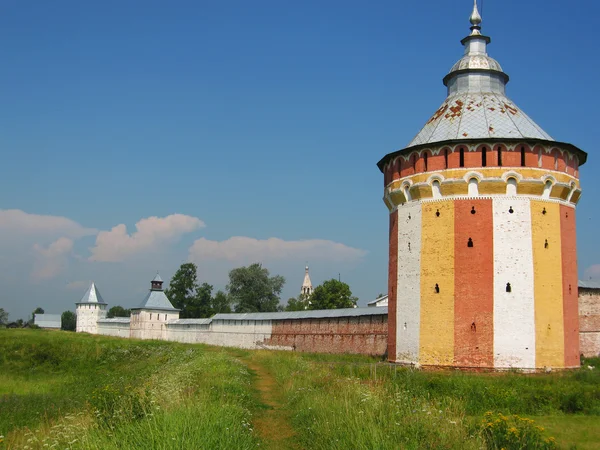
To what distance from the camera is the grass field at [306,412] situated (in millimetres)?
7020

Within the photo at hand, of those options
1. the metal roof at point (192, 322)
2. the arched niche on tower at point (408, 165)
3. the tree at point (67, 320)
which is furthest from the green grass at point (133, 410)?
the tree at point (67, 320)

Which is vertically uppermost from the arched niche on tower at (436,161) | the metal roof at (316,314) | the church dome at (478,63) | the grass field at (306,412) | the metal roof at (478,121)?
the church dome at (478,63)

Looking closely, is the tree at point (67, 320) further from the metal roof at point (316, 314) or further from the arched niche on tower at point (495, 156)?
the arched niche on tower at point (495, 156)

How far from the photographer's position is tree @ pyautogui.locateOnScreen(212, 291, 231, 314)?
6037 cm

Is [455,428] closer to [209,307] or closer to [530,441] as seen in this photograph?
[530,441]

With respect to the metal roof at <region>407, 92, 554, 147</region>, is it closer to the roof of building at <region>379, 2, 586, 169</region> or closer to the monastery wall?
the roof of building at <region>379, 2, 586, 169</region>

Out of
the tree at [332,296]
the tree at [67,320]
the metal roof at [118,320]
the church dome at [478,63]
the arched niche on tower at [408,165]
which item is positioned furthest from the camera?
the tree at [67,320]

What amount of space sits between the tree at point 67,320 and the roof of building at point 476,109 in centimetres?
9529

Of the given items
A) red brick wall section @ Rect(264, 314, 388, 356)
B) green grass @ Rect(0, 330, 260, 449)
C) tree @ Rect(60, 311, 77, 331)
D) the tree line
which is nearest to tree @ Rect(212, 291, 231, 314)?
the tree line

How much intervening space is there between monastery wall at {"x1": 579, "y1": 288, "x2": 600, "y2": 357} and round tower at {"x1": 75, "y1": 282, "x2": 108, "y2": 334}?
58.0 meters

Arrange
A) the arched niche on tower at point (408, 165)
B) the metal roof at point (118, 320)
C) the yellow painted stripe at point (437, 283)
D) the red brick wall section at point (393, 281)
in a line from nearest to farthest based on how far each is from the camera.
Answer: the yellow painted stripe at point (437, 283), the arched niche on tower at point (408, 165), the red brick wall section at point (393, 281), the metal roof at point (118, 320)

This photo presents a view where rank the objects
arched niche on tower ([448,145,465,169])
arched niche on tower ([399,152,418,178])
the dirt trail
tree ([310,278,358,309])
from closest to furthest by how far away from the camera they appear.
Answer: the dirt trail
arched niche on tower ([448,145,465,169])
arched niche on tower ([399,152,418,178])
tree ([310,278,358,309])

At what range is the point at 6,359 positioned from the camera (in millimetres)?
25531

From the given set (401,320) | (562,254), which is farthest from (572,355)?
(401,320)
